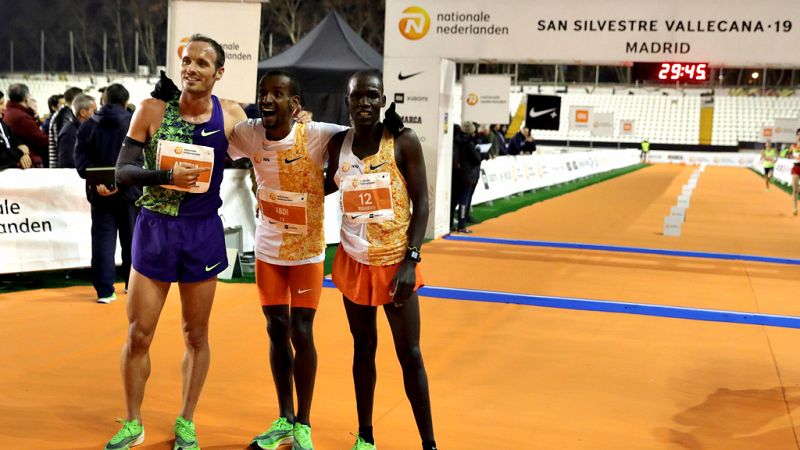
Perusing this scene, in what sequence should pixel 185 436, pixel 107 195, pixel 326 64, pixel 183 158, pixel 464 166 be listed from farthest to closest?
pixel 326 64
pixel 464 166
pixel 107 195
pixel 185 436
pixel 183 158

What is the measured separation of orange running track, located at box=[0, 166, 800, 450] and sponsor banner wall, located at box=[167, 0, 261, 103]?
2015 mm

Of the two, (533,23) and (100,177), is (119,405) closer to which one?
(100,177)

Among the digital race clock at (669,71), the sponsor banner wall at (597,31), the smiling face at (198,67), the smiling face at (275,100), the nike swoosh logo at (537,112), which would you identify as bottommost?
the smiling face at (275,100)

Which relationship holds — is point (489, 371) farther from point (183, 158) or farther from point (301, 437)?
point (183, 158)

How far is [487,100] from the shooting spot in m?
19.2

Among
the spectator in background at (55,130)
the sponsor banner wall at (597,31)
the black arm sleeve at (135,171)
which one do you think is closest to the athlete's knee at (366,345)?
the black arm sleeve at (135,171)

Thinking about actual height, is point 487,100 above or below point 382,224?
above

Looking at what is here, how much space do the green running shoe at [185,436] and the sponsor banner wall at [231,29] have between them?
4.62m

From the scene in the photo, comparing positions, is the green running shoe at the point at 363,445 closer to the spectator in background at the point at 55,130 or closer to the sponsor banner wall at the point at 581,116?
the spectator in background at the point at 55,130

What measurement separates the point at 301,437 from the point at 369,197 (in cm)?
121

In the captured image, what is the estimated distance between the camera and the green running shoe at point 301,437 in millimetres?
4219

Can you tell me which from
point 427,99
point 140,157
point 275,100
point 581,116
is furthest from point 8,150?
point 581,116

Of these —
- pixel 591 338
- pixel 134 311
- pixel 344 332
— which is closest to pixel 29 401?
pixel 134 311

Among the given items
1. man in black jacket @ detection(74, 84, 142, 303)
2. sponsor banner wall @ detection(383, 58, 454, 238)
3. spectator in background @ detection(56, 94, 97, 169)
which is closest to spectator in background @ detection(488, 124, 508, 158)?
sponsor banner wall @ detection(383, 58, 454, 238)
